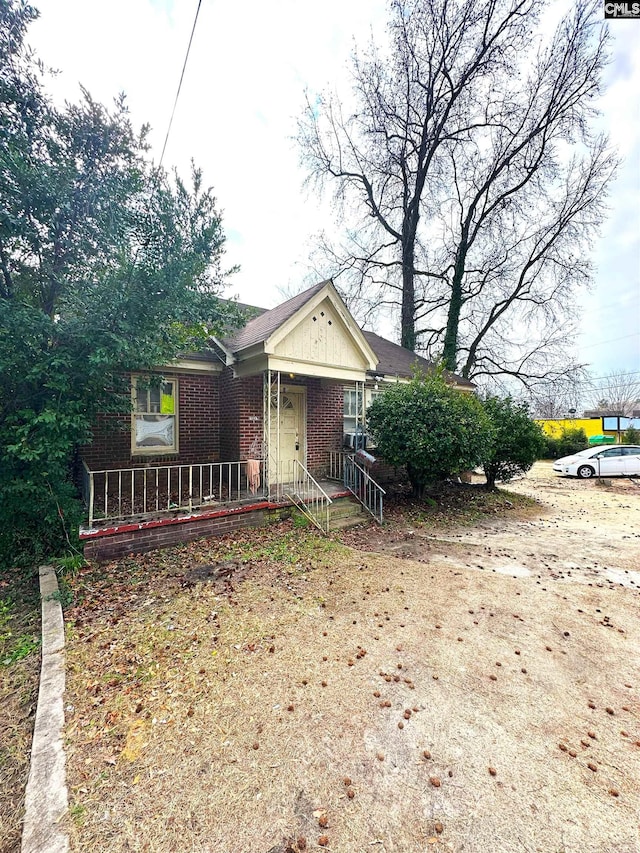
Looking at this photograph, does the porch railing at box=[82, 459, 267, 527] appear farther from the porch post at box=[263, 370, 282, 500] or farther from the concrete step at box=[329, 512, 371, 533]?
the concrete step at box=[329, 512, 371, 533]

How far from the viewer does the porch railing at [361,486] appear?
8.95 m

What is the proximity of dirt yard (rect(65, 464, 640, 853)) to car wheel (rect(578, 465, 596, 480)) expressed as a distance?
13.3 m

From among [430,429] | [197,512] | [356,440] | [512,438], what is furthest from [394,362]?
[197,512]

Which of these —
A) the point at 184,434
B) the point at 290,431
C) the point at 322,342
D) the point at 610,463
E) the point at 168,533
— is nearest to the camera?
→ the point at 168,533

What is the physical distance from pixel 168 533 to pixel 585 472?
59.8 ft

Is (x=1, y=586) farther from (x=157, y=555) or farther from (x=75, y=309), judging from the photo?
(x=75, y=309)

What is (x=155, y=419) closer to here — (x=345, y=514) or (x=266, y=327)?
(x=266, y=327)

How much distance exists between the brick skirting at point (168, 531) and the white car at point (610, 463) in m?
15.6

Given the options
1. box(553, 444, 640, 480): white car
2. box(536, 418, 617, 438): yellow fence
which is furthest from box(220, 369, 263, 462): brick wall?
box(536, 418, 617, 438): yellow fence

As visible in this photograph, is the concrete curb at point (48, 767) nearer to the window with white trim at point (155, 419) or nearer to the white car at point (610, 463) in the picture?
the window with white trim at point (155, 419)

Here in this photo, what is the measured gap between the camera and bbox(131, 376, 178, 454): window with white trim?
27.0 feet

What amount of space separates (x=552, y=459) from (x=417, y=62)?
2300 centimetres

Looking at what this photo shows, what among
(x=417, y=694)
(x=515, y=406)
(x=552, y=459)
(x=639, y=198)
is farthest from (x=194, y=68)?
(x=552, y=459)

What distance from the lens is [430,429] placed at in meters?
9.07
